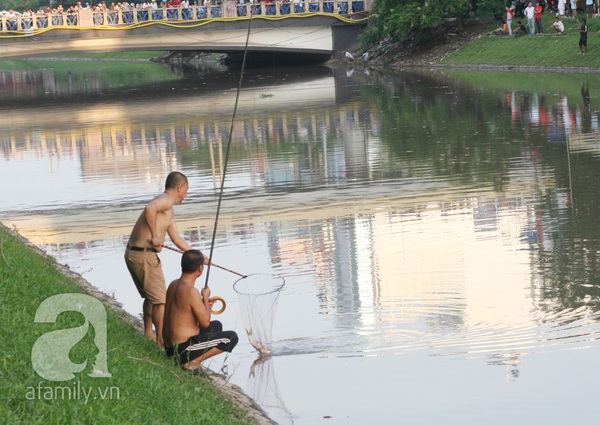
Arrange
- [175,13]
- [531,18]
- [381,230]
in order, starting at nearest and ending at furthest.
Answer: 1. [381,230]
2. [531,18]
3. [175,13]

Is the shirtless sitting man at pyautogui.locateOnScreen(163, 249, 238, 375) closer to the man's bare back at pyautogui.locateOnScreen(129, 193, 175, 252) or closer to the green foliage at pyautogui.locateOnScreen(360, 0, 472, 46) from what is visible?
the man's bare back at pyautogui.locateOnScreen(129, 193, 175, 252)

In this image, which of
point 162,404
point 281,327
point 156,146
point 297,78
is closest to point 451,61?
point 297,78

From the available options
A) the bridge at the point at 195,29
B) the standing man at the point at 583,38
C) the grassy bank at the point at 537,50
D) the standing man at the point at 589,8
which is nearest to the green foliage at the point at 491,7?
the grassy bank at the point at 537,50

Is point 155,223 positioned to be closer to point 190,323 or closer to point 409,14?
point 190,323

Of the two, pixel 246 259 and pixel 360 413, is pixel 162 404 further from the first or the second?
pixel 246 259

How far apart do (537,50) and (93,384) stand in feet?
141

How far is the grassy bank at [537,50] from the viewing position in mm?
46025

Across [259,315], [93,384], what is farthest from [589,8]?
[93,384]

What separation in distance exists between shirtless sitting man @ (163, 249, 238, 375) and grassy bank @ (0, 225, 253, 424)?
0.15 metres

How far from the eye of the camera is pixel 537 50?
162 feet

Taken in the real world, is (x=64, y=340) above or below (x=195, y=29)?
below

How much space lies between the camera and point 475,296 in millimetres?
13570

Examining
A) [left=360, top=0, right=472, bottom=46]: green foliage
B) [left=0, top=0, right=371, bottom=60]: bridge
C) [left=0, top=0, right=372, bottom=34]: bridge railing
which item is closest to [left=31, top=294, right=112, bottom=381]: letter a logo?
[left=360, top=0, right=472, bottom=46]: green foliage

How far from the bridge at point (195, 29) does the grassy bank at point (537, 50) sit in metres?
12.1
